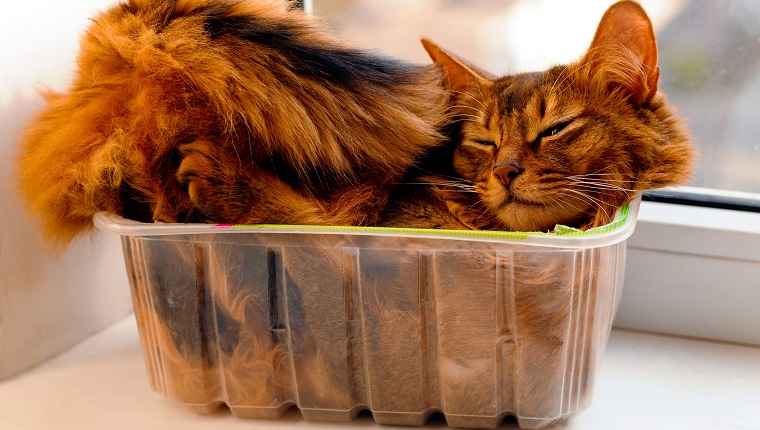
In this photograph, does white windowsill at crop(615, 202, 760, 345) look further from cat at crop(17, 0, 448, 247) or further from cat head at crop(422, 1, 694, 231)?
cat at crop(17, 0, 448, 247)

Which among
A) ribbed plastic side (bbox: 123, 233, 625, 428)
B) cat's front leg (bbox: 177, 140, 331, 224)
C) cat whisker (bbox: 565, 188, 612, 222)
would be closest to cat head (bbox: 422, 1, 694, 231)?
cat whisker (bbox: 565, 188, 612, 222)

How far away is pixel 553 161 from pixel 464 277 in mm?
243

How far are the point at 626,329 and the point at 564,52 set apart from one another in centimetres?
63

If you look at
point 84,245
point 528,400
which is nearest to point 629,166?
point 528,400

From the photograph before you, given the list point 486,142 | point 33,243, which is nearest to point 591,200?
point 486,142

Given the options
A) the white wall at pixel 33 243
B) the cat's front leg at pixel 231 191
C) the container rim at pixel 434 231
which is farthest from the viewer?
the white wall at pixel 33 243

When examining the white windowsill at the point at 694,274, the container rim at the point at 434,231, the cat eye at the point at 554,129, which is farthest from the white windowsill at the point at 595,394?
the cat eye at the point at 554,129

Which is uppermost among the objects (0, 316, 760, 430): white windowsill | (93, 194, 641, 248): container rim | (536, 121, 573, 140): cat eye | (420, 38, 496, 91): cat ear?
(420, 38, 496, 91): cat ear

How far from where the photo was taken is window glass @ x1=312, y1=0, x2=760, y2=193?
1.50 m

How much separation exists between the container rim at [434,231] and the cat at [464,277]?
0.02m

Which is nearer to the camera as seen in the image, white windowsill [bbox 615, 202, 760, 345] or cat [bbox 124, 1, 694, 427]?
cat [bbox 124, 1, 694, 427]

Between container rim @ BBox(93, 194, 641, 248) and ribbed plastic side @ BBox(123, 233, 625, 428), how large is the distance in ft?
0.06

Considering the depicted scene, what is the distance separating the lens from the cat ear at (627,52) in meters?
1.10

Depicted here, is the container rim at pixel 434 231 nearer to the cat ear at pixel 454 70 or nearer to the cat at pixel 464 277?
the cat at pixel 464 277
